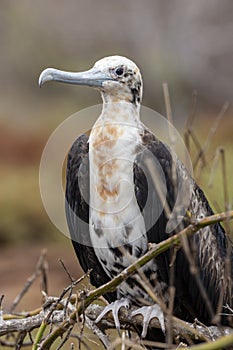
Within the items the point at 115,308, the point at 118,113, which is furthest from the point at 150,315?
the point at 118,113

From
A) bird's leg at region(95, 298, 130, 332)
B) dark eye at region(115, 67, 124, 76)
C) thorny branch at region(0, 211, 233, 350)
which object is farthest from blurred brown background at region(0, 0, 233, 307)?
thorny branch at region(0, 211, 233, 350)

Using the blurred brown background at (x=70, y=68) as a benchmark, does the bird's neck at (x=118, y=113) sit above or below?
below

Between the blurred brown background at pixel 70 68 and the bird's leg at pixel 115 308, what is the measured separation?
8438 millimetres

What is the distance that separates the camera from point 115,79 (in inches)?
171

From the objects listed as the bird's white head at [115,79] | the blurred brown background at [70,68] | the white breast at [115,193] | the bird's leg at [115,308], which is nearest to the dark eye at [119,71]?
the bird's white head at [115,79]

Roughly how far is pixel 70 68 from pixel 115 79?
687 inches

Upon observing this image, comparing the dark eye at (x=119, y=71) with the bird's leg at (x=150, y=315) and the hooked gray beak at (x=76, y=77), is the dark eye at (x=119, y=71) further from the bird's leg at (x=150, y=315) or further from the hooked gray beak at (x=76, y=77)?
the bird's leg at (x=150, y=315)

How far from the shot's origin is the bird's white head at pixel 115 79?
4.29 m

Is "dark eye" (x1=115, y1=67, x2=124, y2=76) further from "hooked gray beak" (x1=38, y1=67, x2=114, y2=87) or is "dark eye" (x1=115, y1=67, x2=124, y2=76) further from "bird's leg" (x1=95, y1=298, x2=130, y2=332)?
"bird's leg" (x1=95, y1=298, x2=130, y2=332)

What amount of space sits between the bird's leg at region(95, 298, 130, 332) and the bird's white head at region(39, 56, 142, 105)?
901mm

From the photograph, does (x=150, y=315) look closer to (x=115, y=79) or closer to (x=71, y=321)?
(x=71, y=321)

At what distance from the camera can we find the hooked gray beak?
161 inches

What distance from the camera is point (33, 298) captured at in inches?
458

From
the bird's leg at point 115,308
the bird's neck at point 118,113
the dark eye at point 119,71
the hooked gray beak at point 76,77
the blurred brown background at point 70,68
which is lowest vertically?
the bird's leg at point 115,308
